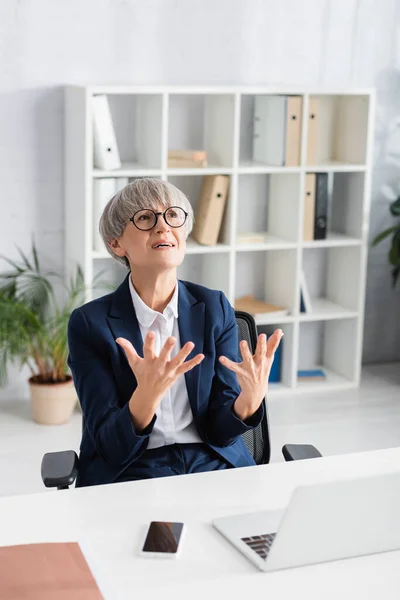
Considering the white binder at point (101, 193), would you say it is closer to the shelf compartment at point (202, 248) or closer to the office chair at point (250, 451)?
the shelf compartment at point (202, 248)

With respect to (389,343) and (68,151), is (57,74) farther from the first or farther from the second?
(389,343)

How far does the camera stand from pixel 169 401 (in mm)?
2260

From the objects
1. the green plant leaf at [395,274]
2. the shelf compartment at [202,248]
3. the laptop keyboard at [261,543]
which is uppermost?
the shelf compartment at [202,248]

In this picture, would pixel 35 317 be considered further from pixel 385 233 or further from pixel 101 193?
pixel 385 233

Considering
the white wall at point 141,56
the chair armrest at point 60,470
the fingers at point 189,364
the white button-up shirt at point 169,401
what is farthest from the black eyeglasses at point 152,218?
the white wall at point 141,56

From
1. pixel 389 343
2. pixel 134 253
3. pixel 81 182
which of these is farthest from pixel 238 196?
pixel 134 253

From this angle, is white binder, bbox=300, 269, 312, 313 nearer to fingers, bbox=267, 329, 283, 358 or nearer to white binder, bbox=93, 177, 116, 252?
white binder, bbox=93, 177, 116, 252

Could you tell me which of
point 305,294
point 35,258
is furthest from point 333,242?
point 35,258

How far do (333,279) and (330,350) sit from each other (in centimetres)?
40

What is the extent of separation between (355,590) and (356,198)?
354cm

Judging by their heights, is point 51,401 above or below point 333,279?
below

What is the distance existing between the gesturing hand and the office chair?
0.37 meters

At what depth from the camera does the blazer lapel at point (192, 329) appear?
2.27m

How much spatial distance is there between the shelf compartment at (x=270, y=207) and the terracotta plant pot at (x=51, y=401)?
3.97ft
